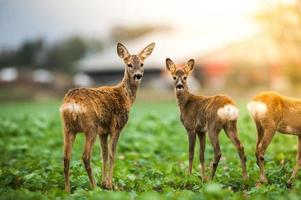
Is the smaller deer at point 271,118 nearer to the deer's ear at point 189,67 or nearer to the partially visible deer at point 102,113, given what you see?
the deer's ear at point 189,67

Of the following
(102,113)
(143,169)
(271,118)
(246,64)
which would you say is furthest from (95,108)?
(246,64)

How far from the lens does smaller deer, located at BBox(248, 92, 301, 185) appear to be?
34.5ft

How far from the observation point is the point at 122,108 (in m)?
10.8

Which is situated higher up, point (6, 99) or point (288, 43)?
point (288, 43)

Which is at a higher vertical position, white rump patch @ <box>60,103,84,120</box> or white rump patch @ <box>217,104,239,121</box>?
white rump patch @ <box>60,103,84,120</box>

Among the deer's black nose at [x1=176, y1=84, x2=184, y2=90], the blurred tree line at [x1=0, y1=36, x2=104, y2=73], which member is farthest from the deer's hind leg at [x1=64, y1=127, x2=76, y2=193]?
the blurred tree line at [x1=0, y1=36, x2=104, y2=73]

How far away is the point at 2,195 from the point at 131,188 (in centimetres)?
217

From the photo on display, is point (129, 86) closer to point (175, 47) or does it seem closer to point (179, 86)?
point (179, 86)

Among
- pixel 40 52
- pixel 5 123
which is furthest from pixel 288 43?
pixel 40 52

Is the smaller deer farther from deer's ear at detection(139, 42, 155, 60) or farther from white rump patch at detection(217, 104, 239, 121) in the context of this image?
deer's ear at detection(139, 42, 155, 60)

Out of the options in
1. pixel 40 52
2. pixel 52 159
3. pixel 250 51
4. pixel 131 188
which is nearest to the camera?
pixel 131 188

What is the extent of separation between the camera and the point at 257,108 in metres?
10.6

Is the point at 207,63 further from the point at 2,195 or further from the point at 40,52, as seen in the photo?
the point at 2,195

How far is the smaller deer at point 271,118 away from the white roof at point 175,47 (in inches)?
1949
